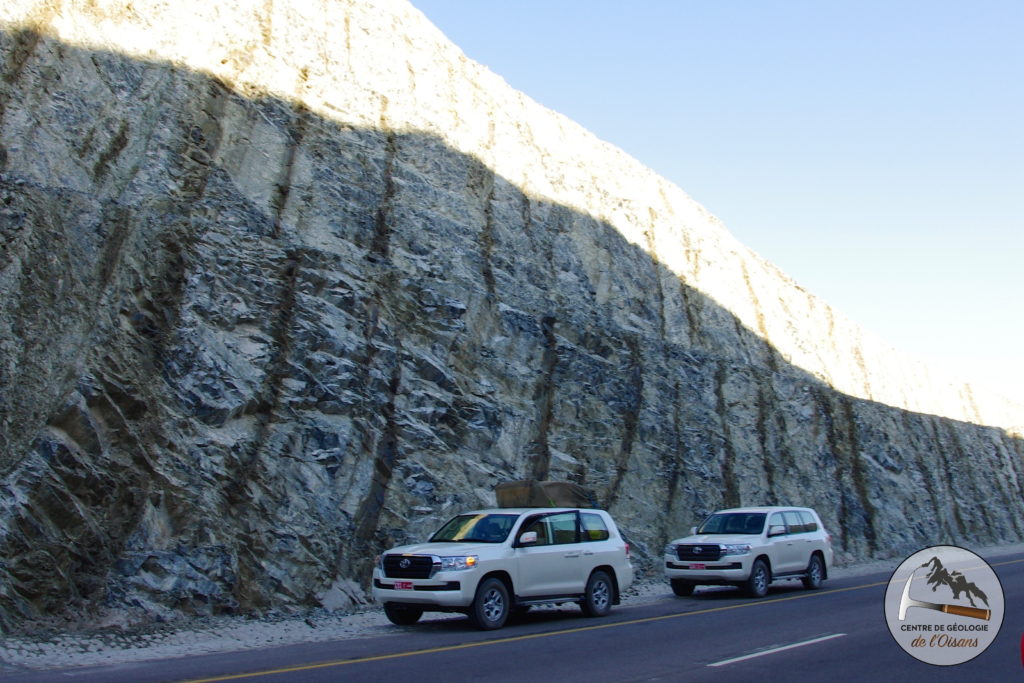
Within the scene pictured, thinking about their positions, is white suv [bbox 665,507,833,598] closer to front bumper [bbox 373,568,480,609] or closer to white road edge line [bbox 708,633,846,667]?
white road edge line [bbox 708,633,846,667]

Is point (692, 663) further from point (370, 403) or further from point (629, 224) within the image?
point (629, 224)

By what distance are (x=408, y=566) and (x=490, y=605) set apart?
4.09ft

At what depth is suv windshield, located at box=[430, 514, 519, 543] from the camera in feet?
41.8

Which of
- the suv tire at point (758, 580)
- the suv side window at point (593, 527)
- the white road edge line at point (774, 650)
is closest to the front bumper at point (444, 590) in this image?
the suv side window at point (593, 527)

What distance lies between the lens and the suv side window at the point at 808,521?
18109mm

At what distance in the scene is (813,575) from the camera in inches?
693

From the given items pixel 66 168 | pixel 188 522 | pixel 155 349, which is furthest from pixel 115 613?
pixel 66 168

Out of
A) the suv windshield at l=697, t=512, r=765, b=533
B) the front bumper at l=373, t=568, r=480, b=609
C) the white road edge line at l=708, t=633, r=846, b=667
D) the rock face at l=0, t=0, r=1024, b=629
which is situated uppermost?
the rock face at l=0, t=0, r=1024, b=629

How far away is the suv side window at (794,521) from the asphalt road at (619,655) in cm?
391

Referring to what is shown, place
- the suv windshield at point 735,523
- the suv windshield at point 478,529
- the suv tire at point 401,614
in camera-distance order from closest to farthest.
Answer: the suv tire at point 401,614 → the suv windshield at point 478,529 → the suv windshield at point 735,523

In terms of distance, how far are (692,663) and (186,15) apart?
2168 cm

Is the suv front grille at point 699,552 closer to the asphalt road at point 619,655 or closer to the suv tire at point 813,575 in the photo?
the asphalt road at point 619,655

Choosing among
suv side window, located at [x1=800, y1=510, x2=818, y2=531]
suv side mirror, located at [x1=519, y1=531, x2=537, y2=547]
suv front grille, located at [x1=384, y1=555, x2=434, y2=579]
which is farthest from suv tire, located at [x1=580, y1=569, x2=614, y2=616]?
suv side window, located at [x1=800, y1=510, x2=818, y2=531]

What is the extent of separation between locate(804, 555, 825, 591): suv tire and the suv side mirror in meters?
7.48
